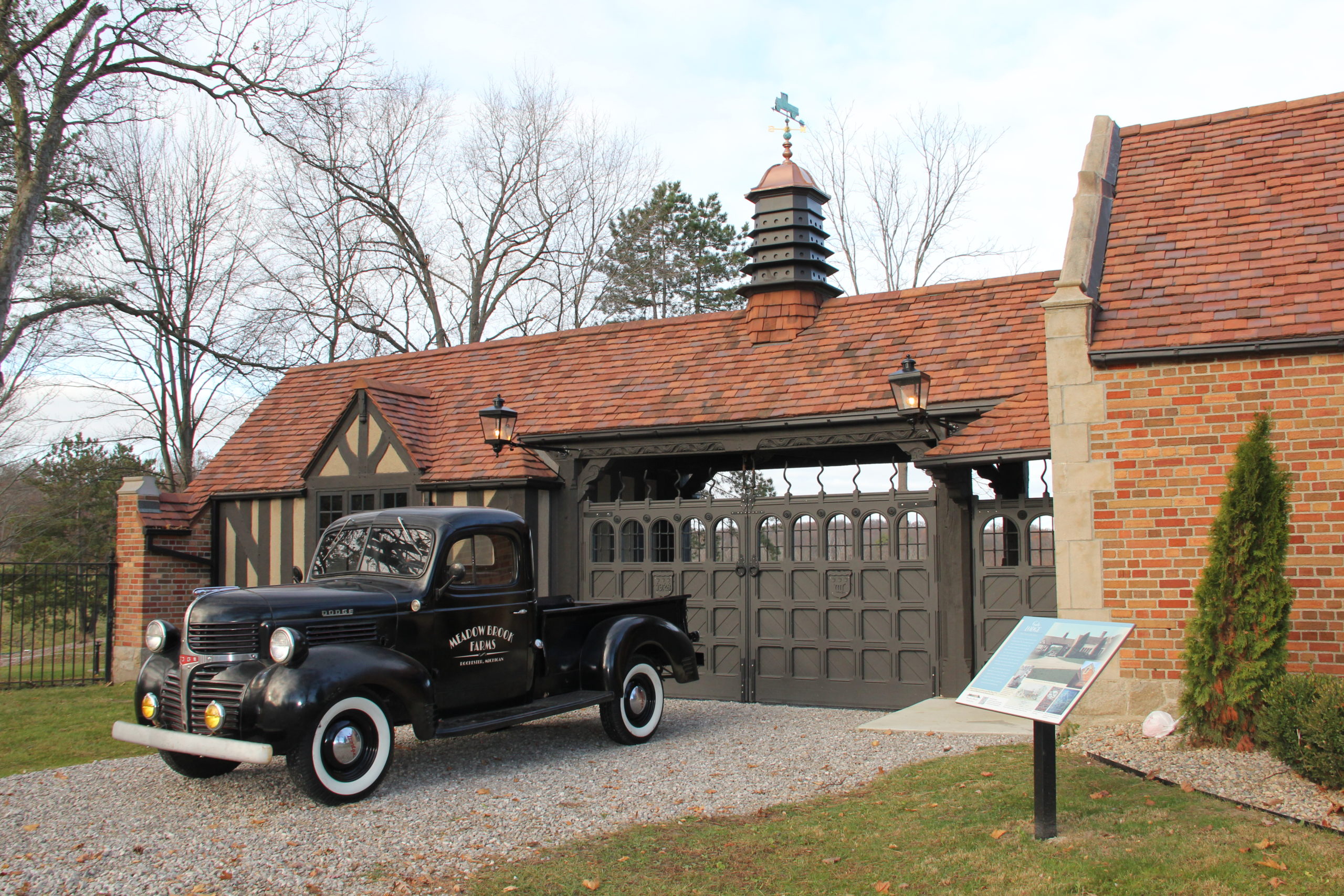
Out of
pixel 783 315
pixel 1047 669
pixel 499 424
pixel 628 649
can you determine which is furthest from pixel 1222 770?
pixel 499 424

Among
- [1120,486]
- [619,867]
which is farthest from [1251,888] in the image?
[1120,486]

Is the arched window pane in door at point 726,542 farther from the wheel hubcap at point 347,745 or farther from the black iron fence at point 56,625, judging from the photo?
the black iron fence at point 56,625

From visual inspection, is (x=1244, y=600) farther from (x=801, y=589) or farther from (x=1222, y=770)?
(x=801, y=589)

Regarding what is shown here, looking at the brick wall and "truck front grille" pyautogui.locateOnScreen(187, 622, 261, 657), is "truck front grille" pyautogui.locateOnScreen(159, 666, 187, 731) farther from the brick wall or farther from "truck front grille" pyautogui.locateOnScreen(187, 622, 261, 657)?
the brick wall

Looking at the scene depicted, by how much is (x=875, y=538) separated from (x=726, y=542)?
5.55 feet

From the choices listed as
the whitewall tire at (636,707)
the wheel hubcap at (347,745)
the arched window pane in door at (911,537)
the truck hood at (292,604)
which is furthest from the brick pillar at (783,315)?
the wheel hubcap at (347,745)

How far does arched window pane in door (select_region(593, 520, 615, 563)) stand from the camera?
1202cm

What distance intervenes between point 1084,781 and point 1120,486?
2.81 meters

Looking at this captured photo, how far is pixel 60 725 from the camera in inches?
402

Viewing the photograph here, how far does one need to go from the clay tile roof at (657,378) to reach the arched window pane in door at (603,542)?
931 mm

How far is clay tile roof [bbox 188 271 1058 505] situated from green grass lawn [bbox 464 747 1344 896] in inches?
Result: 200

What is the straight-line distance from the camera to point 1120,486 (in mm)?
8234

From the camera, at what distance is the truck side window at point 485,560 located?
7.69 m

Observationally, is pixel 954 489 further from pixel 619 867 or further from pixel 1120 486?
pixel 619 867
